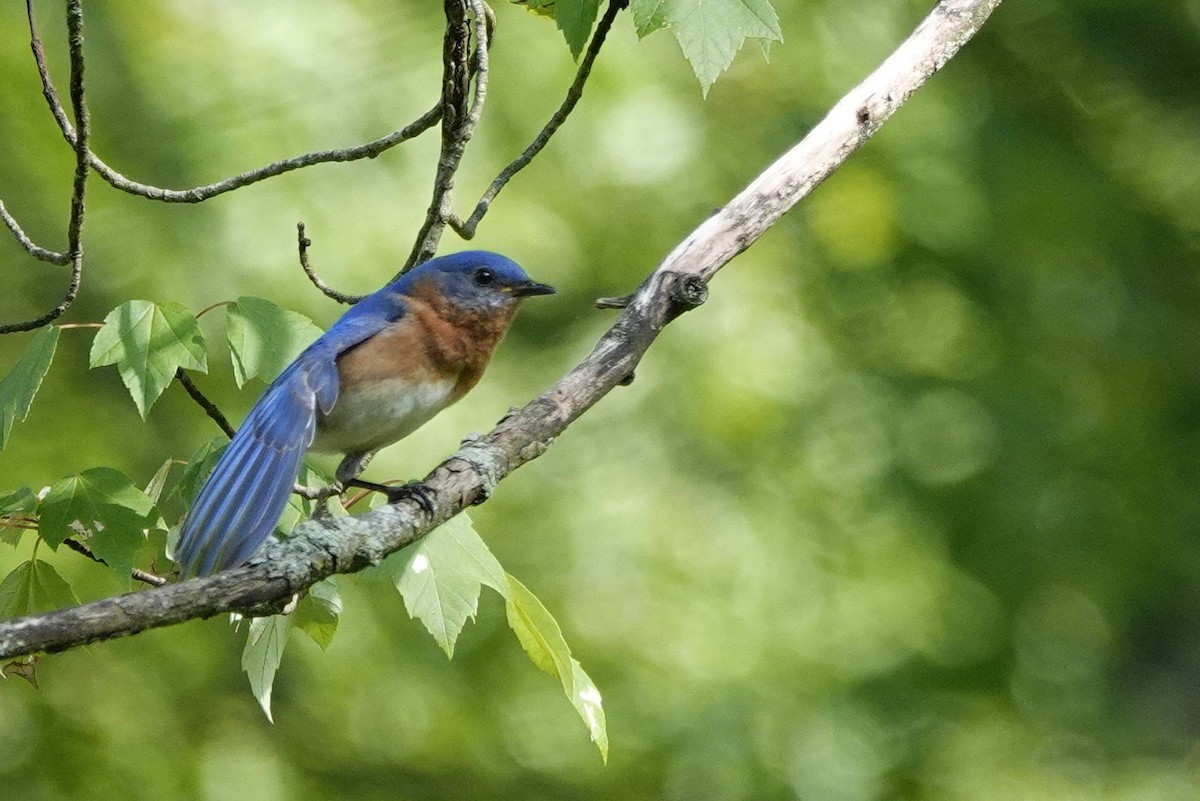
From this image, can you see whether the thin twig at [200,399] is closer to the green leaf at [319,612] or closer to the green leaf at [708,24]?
the green leaf at [319,612]

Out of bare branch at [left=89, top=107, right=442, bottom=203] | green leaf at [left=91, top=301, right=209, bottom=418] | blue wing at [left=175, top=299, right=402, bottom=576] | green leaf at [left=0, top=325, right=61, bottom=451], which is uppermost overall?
bare branch at [left=89, top=107, right=442, bottom=203]

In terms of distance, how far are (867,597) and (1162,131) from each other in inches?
132

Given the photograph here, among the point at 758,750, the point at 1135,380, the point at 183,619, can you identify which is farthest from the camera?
the point at 1135,380

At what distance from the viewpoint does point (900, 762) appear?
21.9 feet

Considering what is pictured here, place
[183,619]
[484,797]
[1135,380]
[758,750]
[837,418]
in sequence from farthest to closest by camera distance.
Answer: [1135,380] → [837,418] → [484,797] → [758,750] → [183,619]

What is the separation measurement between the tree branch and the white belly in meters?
0.76

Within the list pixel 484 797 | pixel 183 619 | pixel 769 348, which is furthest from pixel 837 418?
pixel 183 619

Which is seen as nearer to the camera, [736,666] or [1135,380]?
[736,666]

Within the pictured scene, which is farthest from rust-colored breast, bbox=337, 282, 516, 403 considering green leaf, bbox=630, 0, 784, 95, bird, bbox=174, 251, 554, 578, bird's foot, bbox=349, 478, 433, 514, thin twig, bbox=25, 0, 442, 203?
green leaf, bbox=630, 0, 784, 95

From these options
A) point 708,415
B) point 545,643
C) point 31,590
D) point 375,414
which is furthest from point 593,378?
point 708,415

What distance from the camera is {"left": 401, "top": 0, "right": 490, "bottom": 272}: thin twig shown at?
2877mm

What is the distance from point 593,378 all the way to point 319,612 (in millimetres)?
766

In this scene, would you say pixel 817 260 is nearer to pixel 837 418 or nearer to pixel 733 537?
pixel 837 418

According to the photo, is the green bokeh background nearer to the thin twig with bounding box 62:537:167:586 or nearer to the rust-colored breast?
the rust-colored breast
